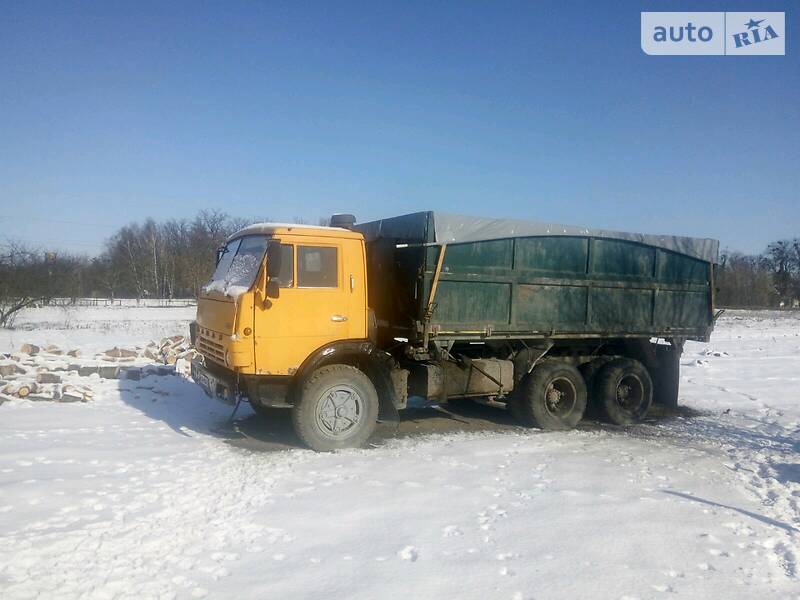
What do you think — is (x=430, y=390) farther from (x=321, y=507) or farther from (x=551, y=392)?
(x=321, y=507)

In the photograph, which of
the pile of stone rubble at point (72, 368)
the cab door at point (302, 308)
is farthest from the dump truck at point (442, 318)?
the pile of stone rubble at point (72, 368)

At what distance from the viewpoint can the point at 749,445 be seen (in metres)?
7.43

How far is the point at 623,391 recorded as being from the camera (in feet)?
30.0

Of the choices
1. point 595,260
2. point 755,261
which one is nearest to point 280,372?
point 595,260

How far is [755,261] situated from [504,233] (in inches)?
3389

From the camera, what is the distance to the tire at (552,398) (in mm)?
8234

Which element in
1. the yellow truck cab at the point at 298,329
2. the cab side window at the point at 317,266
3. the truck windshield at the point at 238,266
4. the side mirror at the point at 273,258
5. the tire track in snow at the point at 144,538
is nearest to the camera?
the tire track in snow at the point at 144,538

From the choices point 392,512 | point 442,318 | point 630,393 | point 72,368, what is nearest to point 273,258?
point 442,318

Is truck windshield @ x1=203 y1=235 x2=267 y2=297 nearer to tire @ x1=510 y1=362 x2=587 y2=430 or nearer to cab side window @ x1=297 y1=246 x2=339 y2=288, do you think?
cab side window @ x1=297 y1=246 x2=339 y2=288

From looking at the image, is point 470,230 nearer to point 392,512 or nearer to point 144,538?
point 392,512

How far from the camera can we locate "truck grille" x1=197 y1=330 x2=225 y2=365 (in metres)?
6.64

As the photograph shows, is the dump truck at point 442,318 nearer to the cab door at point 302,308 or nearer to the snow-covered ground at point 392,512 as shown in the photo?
the cab door at point 302,308

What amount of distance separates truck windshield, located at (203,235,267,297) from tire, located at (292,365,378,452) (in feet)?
4.39

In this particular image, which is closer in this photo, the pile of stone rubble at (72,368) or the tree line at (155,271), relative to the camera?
the pile of stone rubble at (72,368)
